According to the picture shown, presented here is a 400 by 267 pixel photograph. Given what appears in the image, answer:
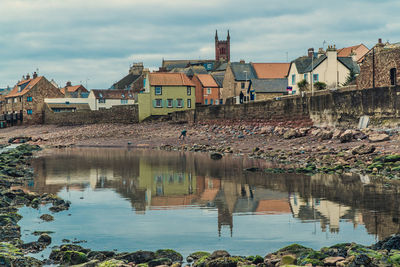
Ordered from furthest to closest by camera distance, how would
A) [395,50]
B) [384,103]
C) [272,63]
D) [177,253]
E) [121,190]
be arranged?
[272,63], [395,50], [384,103], [121,190], [177,253]

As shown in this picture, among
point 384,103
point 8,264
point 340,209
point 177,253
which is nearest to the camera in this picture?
point 8,264

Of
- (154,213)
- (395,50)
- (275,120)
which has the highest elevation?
(395,50)

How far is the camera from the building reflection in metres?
13.5

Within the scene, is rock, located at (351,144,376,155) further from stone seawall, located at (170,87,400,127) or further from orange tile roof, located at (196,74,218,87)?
orange tile roof, located at (196,74,218,87)

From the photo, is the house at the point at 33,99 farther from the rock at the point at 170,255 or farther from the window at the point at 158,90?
the rock at the point at 170,255

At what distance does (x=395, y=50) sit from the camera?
3359cm

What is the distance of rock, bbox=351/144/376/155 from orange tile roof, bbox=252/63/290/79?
54.5m

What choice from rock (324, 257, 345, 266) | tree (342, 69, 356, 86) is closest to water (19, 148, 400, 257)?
rock (324, 257, 345, 266)

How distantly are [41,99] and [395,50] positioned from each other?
66.3 meters

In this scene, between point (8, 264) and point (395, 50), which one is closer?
point (8, 264)

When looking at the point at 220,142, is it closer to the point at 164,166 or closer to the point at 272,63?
the point at 164,166

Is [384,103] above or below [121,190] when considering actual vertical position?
above

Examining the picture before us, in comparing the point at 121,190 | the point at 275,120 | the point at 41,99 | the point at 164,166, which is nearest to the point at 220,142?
the point at 275,120

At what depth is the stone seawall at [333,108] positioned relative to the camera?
2991cm
